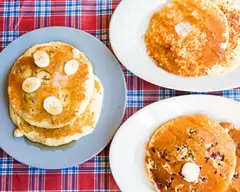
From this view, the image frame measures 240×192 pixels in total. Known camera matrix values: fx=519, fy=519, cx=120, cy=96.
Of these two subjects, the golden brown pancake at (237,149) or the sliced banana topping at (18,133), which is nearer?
the golden brown pancake at (237,149)

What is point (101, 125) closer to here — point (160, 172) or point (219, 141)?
point (160, 172)

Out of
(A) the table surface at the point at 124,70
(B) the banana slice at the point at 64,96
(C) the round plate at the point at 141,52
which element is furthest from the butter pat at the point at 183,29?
(B) the banana slice at the point at 64,96

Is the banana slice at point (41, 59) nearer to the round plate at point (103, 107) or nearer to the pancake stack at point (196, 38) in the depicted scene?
the round plate at point (103, 107)

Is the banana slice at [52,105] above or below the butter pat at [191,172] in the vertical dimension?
above

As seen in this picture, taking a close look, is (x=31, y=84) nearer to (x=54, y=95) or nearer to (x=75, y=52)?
(x=54, y=95)

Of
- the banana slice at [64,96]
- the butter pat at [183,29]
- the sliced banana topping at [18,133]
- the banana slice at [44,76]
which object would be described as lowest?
the sliced banana topping at [18,133]

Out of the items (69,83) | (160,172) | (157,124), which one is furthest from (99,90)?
(160,172)

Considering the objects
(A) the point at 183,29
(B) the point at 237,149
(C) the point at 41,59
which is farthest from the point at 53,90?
(B) the point at 237,149
